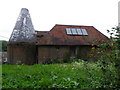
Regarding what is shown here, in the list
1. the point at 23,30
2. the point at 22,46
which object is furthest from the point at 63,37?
the point at 23,30

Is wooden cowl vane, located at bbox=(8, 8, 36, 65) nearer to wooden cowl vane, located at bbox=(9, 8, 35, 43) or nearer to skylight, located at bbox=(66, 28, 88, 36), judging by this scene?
wooden cowl vane, located at bbox=(9, 8, 35, 43)

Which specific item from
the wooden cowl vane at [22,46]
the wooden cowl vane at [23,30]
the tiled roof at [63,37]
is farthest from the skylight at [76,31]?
the wooden cowl vane at [23,30]

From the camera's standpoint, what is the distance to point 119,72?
11.1ft

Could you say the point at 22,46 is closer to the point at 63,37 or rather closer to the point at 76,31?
the point at 63,37

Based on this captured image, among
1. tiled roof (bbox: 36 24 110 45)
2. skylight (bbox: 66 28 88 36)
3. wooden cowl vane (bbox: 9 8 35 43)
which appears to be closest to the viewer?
tiled roof (bbox: 36 24 110 45)

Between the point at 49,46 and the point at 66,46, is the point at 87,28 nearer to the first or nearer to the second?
the point at 66,46

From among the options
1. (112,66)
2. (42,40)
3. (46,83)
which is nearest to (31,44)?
(42,40)

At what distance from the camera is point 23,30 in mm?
21391

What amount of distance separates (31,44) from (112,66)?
17526 millimetres

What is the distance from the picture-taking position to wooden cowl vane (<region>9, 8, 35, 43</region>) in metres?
20.5

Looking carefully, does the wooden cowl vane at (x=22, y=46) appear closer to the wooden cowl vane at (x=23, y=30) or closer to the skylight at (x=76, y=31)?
the wooden cowl vane at (x=23, y=30)

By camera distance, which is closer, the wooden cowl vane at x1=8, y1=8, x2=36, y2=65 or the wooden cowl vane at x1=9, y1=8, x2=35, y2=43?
the wooden cowl vane at x1=8, y1=8, x2=36, y2=65

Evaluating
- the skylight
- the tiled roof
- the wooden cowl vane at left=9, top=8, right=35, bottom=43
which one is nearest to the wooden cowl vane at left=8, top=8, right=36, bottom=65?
the wooden cowl vane at left=9, top=8, right=35, bottom=43

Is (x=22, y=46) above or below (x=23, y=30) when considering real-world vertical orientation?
below
